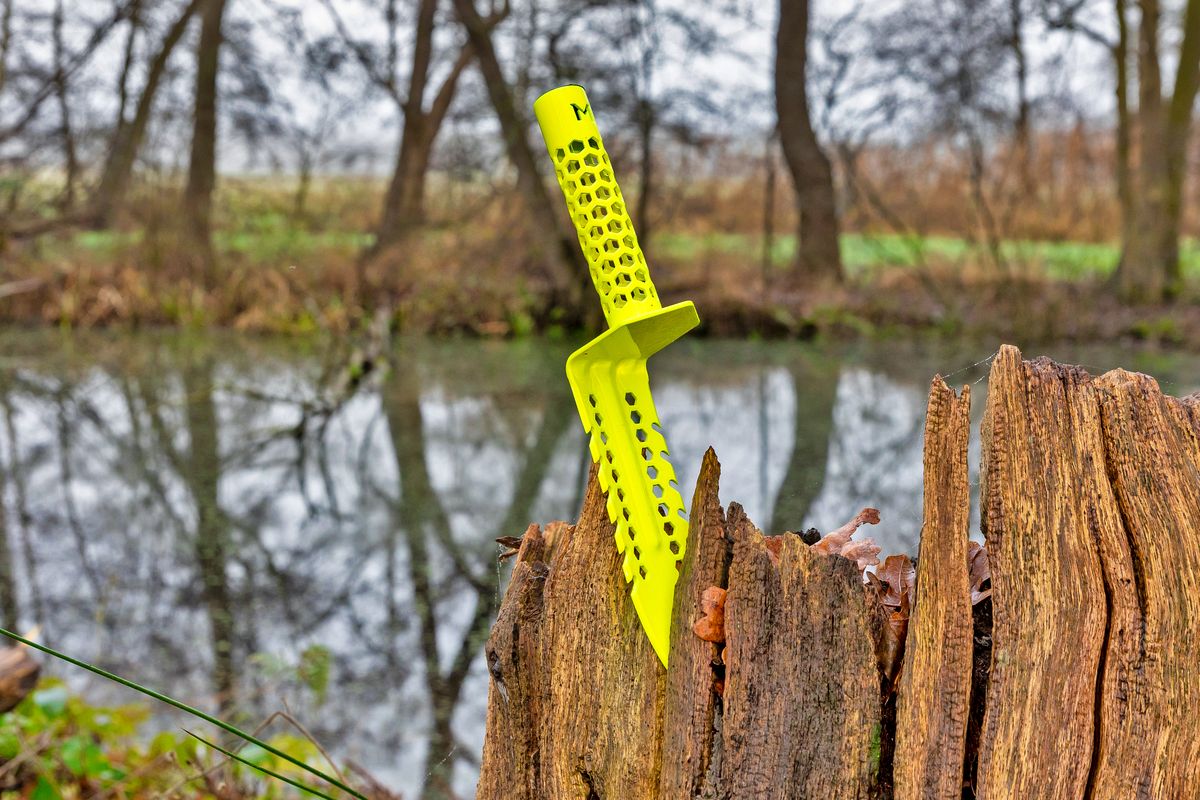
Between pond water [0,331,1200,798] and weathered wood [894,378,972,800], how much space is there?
0.12m

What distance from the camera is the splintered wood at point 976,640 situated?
0.88 m

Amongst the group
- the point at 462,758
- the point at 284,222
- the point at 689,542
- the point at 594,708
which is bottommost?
the point at 462,758

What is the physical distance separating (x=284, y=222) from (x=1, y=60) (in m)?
2.71

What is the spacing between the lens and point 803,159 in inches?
357

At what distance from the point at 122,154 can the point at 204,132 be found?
2.79 feet

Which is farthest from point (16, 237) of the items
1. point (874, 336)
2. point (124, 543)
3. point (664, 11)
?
point (874, 336)

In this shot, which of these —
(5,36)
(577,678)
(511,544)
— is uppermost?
(5,36)

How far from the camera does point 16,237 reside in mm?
9352

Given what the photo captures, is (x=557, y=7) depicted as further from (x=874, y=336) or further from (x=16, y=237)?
(x=16, y=237)

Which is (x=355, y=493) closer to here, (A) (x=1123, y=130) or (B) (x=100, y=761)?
(B) (x=100, y=761)

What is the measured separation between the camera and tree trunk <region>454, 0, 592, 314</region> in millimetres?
8438

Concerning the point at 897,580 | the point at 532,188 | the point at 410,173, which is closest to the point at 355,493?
the point at 897,580

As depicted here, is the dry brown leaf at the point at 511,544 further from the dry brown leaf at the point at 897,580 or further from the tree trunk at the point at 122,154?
the tree trunk at the point at 122,154

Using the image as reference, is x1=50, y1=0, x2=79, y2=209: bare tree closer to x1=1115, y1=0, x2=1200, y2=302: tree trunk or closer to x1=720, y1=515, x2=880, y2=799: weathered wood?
x1=1115, y1=0, x2=1200, y2=302: tree trunk
